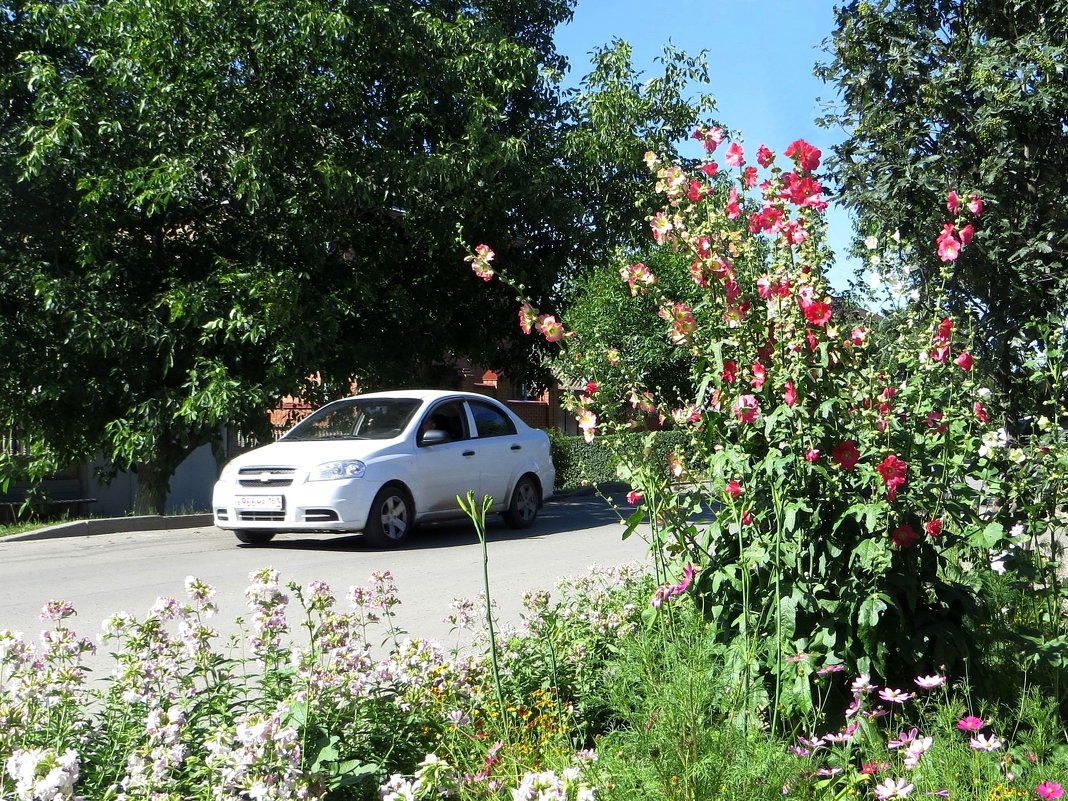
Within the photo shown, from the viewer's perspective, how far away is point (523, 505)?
14.0 m

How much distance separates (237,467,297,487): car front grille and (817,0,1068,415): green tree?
6675 millimetres

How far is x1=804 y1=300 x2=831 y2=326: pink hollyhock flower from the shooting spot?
3682mm

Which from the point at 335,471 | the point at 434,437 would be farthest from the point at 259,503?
the point at 434,437

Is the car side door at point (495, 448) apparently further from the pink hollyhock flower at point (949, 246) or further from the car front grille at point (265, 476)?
the pink hollyhock flower at point (949, 246)

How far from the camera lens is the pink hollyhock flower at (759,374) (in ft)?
12.2

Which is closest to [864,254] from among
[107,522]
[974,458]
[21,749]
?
[974,458]

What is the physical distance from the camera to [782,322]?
12.5ft

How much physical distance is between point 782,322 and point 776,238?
17.9 inches

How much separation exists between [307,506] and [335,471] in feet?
1.46

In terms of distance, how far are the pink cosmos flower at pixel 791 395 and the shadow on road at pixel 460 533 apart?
6.37m

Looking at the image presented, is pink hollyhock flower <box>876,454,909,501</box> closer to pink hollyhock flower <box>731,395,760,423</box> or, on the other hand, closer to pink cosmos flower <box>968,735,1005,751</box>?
pink hollyhock flower <box>731,395,760,423</box>

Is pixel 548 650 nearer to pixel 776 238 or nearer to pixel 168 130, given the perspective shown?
pixel 776 238

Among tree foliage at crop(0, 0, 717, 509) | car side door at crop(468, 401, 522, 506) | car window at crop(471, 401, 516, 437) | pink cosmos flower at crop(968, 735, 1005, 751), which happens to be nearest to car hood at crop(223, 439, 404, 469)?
car side door at crop(468, 401, 522, 506)

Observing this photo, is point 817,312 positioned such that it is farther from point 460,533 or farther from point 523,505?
point 523,505
